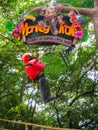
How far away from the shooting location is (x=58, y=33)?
582 centimetres

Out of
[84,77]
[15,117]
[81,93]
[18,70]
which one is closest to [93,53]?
[84,77]

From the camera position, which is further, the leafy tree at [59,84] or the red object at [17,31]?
A: the leafy tree at [59,84]

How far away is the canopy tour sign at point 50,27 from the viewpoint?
581 cm

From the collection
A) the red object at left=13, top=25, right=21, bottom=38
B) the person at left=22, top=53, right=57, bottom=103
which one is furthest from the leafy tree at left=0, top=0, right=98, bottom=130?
the person at left=22, top=53, right=57, bottom=103

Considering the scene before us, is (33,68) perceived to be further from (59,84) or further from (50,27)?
(59,84)

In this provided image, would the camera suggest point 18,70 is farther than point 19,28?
Yes

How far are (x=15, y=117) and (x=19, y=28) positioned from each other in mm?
7041

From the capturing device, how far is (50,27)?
19.1ft

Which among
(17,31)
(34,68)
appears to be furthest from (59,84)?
(34,68)

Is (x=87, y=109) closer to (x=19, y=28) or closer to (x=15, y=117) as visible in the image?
(x=15, y=117)

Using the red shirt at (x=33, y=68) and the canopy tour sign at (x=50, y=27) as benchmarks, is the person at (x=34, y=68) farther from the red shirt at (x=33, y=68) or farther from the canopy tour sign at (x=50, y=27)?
the canopy tour sign at (x=50, y=27)

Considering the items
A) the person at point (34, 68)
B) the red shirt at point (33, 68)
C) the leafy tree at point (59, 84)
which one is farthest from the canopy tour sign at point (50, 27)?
the leafy tree at point (59, 84)

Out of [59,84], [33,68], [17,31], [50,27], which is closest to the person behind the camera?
[33,68]

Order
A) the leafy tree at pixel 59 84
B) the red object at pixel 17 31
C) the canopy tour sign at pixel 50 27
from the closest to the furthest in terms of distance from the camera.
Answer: the canopy tour sign at pixel 50 27 < the red object at pixel 17 31 < the leafy tree at pixel 59 84
